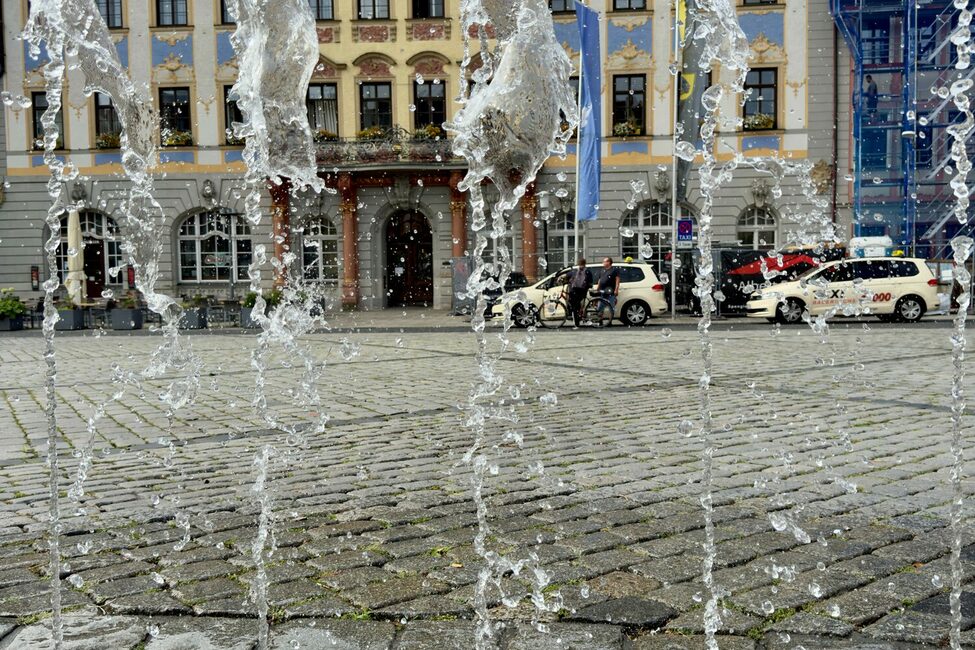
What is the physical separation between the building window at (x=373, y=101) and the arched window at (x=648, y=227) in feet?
26.9

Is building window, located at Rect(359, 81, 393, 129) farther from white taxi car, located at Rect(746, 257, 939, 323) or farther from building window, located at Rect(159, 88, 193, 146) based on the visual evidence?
white taxi car, located at Rect(746, 257, 939, 323)

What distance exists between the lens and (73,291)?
24609 millimetres

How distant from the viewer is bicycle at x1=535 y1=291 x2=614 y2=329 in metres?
21.5

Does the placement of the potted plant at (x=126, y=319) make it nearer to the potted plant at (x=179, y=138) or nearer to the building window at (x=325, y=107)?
the potted plant at (x=179, y=138)

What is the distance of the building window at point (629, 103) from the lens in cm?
3064

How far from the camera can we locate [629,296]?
2216cm

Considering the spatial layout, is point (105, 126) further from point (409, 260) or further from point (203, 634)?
point (203, 634)

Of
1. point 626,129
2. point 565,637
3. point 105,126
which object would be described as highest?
point 105,126

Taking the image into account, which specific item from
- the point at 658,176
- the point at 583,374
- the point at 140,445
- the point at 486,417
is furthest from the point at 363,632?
the point at 658,176

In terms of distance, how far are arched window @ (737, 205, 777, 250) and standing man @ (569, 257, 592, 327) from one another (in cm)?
1018

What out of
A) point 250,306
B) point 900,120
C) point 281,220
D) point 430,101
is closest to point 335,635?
point 250,306

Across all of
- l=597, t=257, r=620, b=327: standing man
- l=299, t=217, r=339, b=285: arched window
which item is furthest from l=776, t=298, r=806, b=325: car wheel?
l=299, t=217, r=339, b=285: arched window

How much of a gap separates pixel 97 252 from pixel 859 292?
23173mm

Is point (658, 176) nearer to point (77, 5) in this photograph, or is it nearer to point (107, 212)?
point (107, 212)
